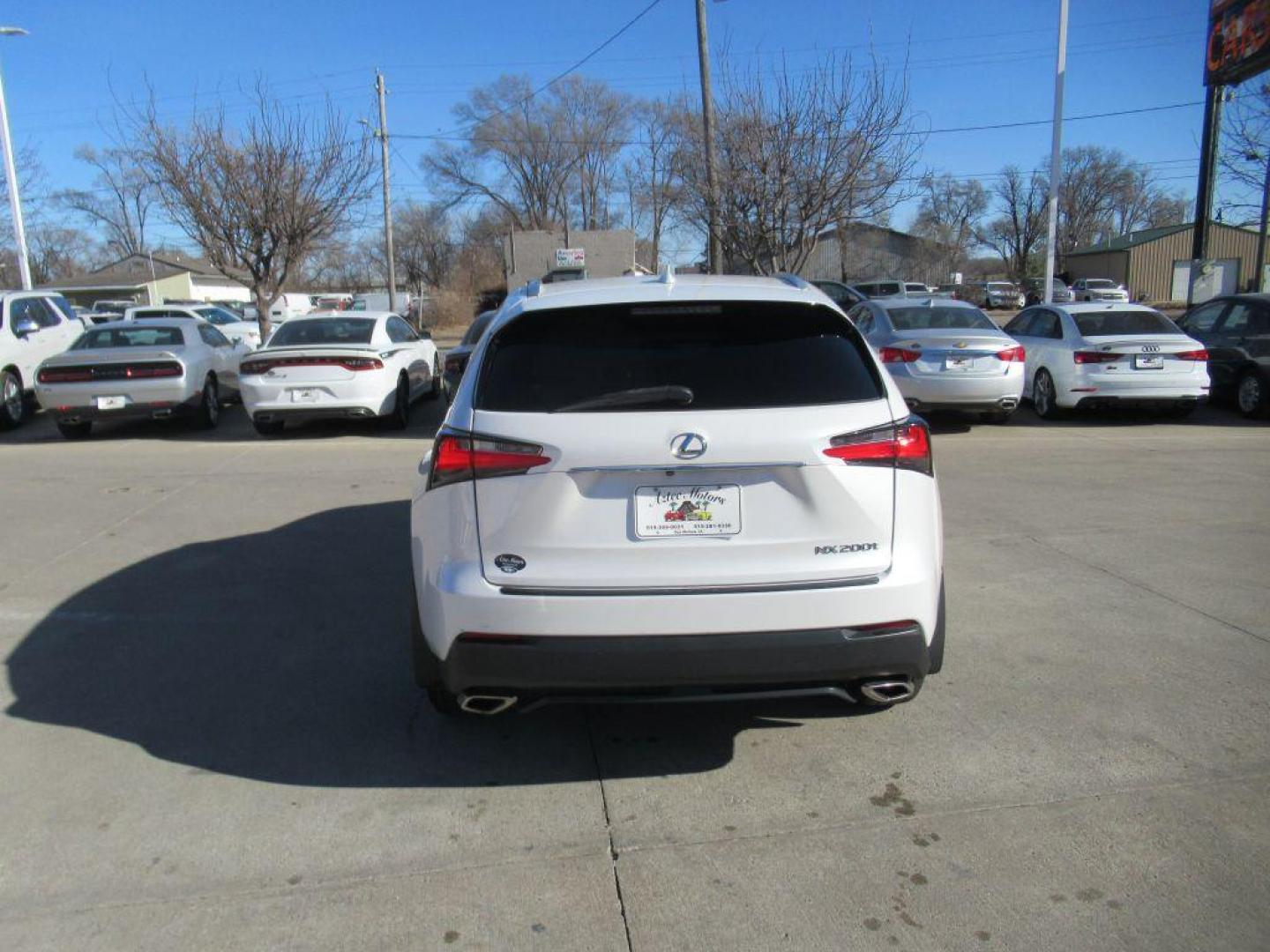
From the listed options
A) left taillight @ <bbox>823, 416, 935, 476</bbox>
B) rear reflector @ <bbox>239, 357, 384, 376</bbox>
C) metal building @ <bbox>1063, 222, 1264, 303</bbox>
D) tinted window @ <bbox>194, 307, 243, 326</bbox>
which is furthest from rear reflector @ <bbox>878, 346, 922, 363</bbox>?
metal building @ <bbox>1063, 222, 1264, 303</bbox>

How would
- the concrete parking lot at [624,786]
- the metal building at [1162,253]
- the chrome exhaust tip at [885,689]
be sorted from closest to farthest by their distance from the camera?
the concrete parking lot at [624,786], the chrome exhaust tip at [885,689], the metal building at [1162,253]

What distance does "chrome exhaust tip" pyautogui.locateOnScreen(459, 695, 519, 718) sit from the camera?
3217 millimetres

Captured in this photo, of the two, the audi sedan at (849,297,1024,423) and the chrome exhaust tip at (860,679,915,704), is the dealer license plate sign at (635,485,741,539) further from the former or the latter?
the audi sedan at (849,297,1024,423)

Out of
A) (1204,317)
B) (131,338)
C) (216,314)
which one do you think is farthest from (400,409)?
(216,314)

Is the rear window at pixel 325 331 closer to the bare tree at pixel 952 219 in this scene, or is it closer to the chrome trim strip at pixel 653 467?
the chrome trim strip at pixel 653 467

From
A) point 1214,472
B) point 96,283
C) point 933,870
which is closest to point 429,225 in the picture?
point 96,283

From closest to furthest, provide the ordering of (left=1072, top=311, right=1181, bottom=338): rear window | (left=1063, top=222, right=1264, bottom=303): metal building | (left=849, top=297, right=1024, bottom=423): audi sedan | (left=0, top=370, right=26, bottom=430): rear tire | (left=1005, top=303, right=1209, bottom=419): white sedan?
(left=849, top=297, right=1024, bottom=423): audi sedan → (left=1005, top=303, right=1209, bottom=419): white sedan → (left=1072, top=311, right=1181, bottom=338): rear window → (left=0, top=370, right=26, bottom=430): rear tire → (left=1063, top=222, right=1264, bottom=303): metal building

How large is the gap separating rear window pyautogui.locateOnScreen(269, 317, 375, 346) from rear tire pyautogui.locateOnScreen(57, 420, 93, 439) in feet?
8.83

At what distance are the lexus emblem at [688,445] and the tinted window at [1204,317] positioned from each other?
13230 mm

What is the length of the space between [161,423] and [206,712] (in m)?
11.1

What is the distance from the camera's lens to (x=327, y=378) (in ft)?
36.6

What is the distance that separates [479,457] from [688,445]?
0.69 meters

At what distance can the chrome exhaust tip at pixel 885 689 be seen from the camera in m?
3.26

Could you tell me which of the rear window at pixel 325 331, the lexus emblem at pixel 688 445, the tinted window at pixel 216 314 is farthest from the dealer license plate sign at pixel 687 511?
the tinted window at pixel 216 314
